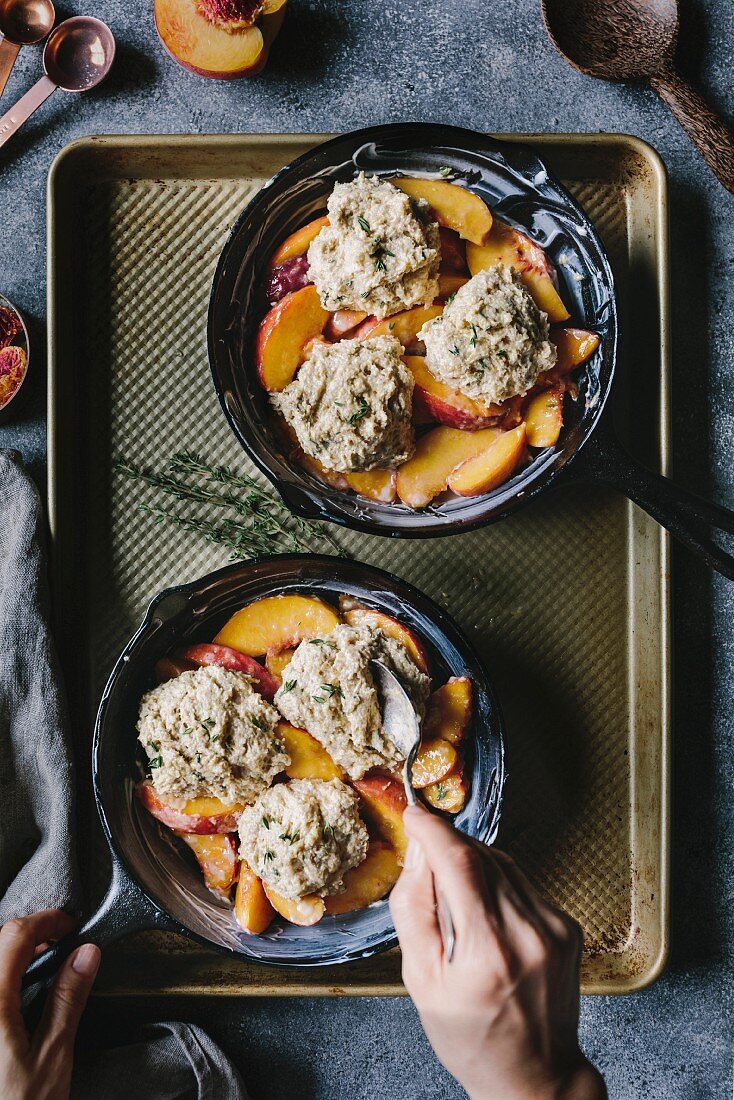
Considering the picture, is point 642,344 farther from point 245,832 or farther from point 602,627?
point 245,832

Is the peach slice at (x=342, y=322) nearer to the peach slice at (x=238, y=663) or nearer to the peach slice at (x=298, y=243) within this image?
the peach slice at (x=298, y=243)

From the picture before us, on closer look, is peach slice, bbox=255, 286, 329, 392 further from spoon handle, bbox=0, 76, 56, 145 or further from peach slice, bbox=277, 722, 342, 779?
spoon handle, bbox=0, 76, 56, 145

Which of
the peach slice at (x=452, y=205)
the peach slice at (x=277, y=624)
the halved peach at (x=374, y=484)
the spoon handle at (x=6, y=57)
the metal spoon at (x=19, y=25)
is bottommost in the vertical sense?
the peach slice at (x=277, y=624)

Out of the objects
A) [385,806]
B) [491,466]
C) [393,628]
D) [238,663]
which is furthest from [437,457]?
[385,806]

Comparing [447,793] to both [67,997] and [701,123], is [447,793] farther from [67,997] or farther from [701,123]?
[701,123]

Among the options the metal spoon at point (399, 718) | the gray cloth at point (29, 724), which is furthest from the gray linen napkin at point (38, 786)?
the metal spoon at point (399, 718)

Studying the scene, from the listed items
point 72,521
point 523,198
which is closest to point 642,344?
point 523,198

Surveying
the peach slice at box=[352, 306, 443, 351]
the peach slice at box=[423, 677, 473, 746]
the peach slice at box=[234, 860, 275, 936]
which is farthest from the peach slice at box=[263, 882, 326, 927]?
the peach slice at box=[352, 306, 443, 351]
